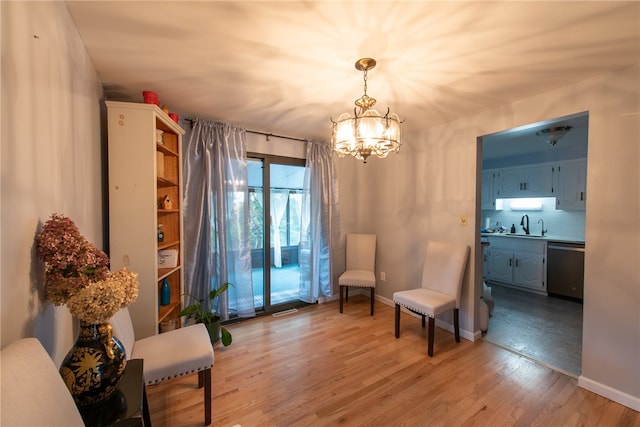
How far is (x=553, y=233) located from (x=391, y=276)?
3156mm

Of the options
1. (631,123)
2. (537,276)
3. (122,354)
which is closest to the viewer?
(122,354)

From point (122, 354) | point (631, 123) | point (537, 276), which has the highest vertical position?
point (631, 123)

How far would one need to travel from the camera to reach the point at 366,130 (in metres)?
1.66

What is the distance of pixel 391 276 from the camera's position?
146 inches

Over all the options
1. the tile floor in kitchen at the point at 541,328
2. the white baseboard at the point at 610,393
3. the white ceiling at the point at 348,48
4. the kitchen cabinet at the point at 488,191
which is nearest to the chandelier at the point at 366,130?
the white ceiling at the point at 348,48

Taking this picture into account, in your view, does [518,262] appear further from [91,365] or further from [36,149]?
[36,149]

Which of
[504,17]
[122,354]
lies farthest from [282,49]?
[122,354]

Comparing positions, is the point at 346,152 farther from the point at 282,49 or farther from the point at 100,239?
the point at 100,239

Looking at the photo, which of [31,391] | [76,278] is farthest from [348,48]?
[31,391]

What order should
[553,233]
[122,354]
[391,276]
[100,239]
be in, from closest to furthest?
[122,354] < [100,239] < [391,276] < [553,233]

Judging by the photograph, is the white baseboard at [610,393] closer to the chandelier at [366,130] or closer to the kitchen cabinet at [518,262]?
the chandelier at [366,130]

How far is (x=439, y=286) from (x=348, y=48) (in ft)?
8.12

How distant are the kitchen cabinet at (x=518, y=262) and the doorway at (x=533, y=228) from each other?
0.13 feet

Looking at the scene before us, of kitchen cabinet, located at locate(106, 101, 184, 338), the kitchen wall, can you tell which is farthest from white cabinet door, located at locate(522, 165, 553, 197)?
kitchen cabinet, located at locate(106, 101, 184, 338)
